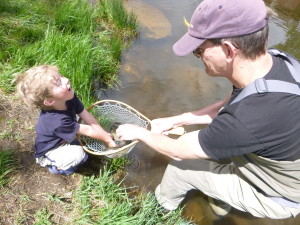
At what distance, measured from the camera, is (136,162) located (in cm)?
313

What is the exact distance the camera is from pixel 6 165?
2410 millimetres

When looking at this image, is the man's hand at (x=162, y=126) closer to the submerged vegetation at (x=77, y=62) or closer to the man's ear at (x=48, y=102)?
the submerged vegetation at (x=77, y=62)

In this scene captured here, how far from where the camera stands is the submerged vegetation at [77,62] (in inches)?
91.9

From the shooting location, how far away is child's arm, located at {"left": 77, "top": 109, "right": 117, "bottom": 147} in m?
2.30

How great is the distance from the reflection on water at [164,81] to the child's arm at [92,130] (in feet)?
2.07

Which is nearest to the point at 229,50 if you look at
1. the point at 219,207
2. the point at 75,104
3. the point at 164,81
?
the point at 75,104

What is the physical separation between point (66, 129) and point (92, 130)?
25cm

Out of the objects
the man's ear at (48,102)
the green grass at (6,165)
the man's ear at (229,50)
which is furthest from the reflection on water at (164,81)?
the man's ear at (229,50)

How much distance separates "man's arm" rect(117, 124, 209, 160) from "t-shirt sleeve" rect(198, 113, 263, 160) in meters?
0.09

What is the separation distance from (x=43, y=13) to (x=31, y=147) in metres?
2.38

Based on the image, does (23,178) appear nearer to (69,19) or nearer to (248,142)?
(248,142)

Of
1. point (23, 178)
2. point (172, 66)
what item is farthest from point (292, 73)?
point (172, 66)

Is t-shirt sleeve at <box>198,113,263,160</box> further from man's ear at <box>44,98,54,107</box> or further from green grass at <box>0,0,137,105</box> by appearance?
green grass at <box>0,0,137,105</box>

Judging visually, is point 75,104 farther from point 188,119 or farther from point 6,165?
point 188,119
